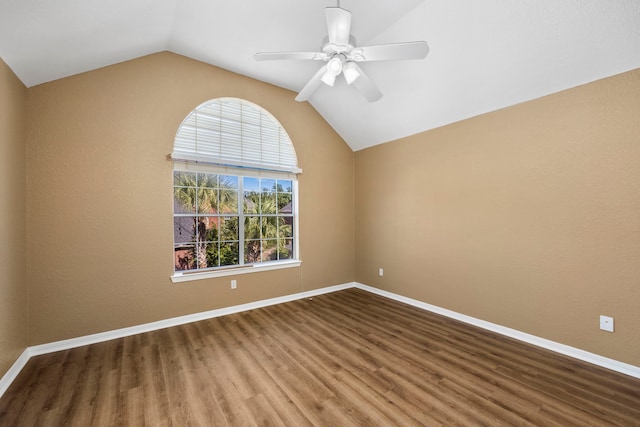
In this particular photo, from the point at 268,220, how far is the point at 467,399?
10.5 feet

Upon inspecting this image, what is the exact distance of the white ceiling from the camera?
1990 mm

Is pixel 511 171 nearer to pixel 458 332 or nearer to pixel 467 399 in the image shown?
pixel 458 332

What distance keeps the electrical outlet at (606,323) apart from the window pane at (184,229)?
441cm

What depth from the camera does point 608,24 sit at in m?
2.02

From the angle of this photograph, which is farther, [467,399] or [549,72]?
[549,72]

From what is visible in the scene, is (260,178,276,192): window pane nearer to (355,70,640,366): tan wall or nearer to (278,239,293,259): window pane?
(278,239,293,259): window pane

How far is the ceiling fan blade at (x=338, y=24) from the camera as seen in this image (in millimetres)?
1706

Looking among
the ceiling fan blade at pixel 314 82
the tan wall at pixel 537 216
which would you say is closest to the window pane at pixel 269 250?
the tan wall at pixel 537 216

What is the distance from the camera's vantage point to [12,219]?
2248 mm

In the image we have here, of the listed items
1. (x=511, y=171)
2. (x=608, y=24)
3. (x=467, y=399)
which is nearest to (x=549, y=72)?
(x=608, y=24)

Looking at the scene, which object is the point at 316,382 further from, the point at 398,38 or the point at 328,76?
the point at 398,38

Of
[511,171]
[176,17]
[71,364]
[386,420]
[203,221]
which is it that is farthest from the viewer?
[203,221]

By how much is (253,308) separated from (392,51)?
349 cm

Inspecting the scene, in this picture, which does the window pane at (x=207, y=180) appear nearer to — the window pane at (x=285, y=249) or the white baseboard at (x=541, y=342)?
the window pane at (x=285, y=249)
